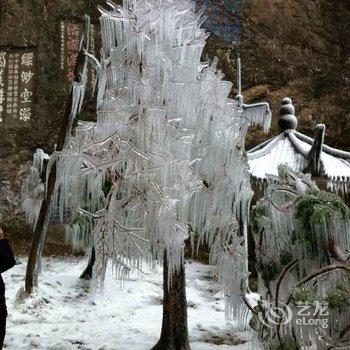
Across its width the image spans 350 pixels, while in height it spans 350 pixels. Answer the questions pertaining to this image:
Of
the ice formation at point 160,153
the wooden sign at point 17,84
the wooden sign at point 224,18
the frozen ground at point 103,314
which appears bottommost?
the frozen ground at point 103,314

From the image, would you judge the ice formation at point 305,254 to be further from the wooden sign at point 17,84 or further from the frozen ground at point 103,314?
the wooden sign at point 17,84

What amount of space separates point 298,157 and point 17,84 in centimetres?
870

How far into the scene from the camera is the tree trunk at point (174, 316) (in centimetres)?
540

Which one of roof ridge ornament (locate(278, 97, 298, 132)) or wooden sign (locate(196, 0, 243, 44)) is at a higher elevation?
wooden sign (locate(196, 0, 243, 44))

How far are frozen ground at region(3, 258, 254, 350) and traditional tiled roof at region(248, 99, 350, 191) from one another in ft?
7.65

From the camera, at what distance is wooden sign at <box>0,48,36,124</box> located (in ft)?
38.9

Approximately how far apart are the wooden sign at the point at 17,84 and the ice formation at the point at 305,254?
A: 29.8 feet

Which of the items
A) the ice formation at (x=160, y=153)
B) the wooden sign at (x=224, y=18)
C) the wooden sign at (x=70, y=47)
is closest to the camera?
the ice formation at (x=160, y=153)

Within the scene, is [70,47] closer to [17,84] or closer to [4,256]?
[17,84]

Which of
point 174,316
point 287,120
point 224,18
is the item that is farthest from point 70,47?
point 174,316

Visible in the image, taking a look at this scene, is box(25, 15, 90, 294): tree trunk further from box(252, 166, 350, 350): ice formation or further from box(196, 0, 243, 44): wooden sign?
box(196, 0, 243, 44): wooden sign

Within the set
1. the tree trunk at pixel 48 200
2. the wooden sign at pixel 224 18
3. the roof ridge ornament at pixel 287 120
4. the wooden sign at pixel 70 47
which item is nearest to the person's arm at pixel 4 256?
the tree trunk at pixel 48 200

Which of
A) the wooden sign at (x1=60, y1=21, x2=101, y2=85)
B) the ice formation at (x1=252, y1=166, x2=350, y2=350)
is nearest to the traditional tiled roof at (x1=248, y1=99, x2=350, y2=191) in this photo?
the ice formation at (x1=252, y1=166, x2=350, y2=350)

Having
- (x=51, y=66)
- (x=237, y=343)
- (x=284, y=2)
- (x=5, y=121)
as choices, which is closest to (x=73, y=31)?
(x=51, y=66)
